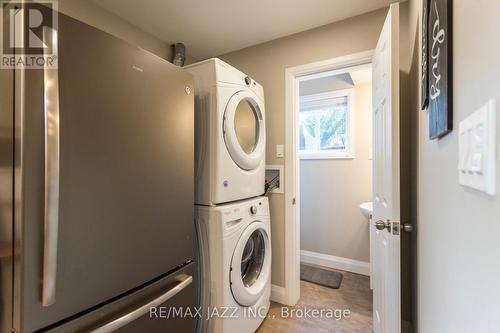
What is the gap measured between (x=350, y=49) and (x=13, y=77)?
1.92 metres

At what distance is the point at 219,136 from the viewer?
1.38 m

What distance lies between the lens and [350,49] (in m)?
1.75

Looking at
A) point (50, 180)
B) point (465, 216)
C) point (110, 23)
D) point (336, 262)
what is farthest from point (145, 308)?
point (336, 262)

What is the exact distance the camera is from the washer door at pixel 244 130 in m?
1.45

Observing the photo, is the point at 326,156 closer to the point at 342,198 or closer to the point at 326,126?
the point at 326,126

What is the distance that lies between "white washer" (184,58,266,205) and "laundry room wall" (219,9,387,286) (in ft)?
1.59

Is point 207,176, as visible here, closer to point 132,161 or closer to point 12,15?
point 132,161

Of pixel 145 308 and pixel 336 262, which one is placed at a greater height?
pixel 145 308

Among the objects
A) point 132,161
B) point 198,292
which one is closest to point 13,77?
point 132,161

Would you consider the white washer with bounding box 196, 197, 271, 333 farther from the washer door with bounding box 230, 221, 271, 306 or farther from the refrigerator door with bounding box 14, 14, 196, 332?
the refrigerator door with bounding box 14, 14, 196, 332

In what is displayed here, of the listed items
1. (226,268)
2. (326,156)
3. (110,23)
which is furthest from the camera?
(326,156)

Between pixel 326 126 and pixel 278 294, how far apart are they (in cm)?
197

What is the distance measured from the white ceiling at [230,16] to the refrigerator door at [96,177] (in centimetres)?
84

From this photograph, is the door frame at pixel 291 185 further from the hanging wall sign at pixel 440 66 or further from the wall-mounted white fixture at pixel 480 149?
the wall-mounted white fixture at pixel 480 149
